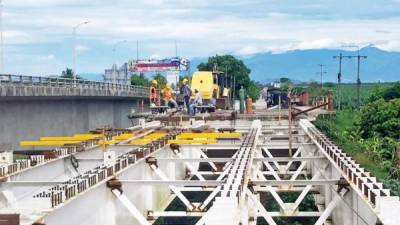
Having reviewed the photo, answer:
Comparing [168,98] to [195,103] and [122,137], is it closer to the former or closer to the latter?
[195,103]

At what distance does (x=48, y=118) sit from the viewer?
49.9 m

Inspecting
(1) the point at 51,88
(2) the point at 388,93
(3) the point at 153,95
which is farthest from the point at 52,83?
(2) the point at 388,93

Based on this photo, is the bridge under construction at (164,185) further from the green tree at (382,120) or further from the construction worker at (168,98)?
the green tree at (382,120)

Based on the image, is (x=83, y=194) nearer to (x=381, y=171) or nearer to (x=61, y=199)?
(x=61, y=199)

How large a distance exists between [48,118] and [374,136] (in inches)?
915

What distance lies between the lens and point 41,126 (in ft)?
157

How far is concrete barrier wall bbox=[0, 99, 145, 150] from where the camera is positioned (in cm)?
4296

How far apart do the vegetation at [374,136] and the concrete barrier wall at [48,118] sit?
15801 mm

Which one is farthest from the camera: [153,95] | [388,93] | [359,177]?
[388,93]

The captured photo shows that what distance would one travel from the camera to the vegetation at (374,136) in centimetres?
4553

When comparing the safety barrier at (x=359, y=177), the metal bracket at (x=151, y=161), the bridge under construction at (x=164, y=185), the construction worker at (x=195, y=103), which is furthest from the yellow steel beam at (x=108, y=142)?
the construction worker at (x=195, y=103)

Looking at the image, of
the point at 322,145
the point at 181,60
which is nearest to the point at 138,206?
the point at 322,145

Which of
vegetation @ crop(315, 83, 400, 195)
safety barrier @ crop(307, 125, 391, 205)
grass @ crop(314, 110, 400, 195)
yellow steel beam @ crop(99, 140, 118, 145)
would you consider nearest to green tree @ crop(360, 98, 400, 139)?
vegetation @ crop(315, 83, 400, 195)

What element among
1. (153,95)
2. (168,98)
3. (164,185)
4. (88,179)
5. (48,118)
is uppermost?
(153,95)
